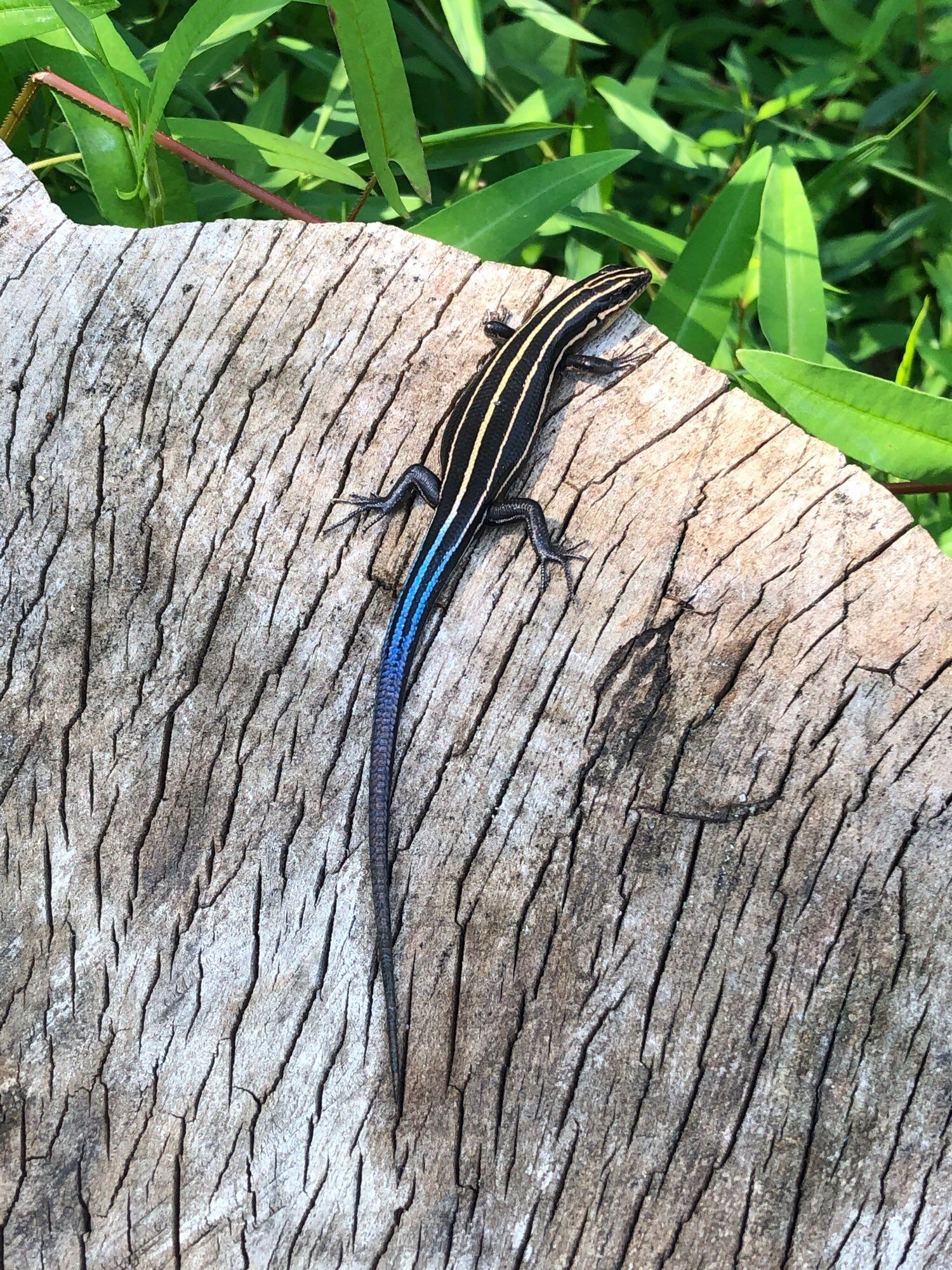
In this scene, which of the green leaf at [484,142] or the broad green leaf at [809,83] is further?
the broad green leaf at [809,83]

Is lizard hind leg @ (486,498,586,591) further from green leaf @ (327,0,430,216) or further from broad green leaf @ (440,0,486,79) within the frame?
broad green leaf @ (440,0,486,79)

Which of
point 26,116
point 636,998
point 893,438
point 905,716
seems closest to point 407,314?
point 893,438

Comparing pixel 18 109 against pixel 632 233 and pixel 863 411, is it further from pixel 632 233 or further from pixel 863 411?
pixel 863 411

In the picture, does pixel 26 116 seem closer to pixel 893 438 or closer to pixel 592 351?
pixel 592 351

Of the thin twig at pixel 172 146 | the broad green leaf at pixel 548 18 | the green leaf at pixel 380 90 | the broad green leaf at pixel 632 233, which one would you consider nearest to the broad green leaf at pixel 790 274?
the broad green leaf at pixel 632 233

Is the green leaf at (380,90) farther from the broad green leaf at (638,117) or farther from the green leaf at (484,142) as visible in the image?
the broad green leaf at (638,117)

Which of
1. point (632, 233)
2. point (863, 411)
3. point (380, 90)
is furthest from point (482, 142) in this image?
point (863, 411)
